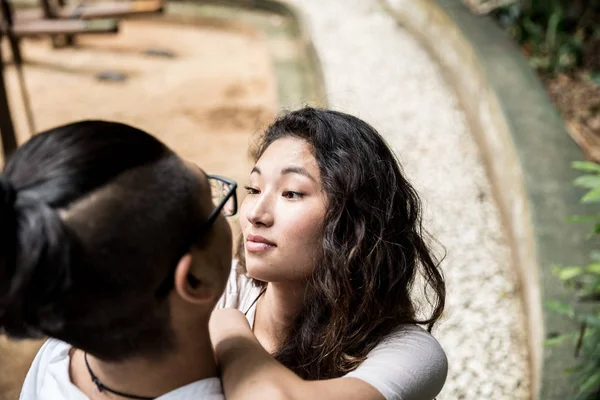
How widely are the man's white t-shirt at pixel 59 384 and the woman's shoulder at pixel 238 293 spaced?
0.55 meters

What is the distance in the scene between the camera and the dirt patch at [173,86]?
6141 mm

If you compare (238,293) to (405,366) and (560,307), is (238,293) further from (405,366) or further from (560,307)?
(560,307)

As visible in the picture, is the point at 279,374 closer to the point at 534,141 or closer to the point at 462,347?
the point at 462,347

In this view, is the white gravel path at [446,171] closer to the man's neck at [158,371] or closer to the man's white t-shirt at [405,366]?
the man's white t-shirt at [405,366]

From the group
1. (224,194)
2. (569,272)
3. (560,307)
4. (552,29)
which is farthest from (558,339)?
(552,29)

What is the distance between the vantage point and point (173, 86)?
7.25m

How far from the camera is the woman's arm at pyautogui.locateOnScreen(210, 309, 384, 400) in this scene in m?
1.23

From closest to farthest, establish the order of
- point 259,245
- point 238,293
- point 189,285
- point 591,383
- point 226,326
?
point 189,285 → point 226,326 → point 259,245 → point 238,293 → point 591,383

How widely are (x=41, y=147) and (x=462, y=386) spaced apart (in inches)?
93.4

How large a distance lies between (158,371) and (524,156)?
320cm

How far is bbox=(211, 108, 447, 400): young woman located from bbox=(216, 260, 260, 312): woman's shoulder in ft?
0.36

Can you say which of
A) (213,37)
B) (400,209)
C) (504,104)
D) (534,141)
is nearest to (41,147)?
(400,209)

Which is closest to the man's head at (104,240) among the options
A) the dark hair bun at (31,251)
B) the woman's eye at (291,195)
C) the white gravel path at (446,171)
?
the dark hair bun at (31,251)

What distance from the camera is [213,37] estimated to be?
8672mm
